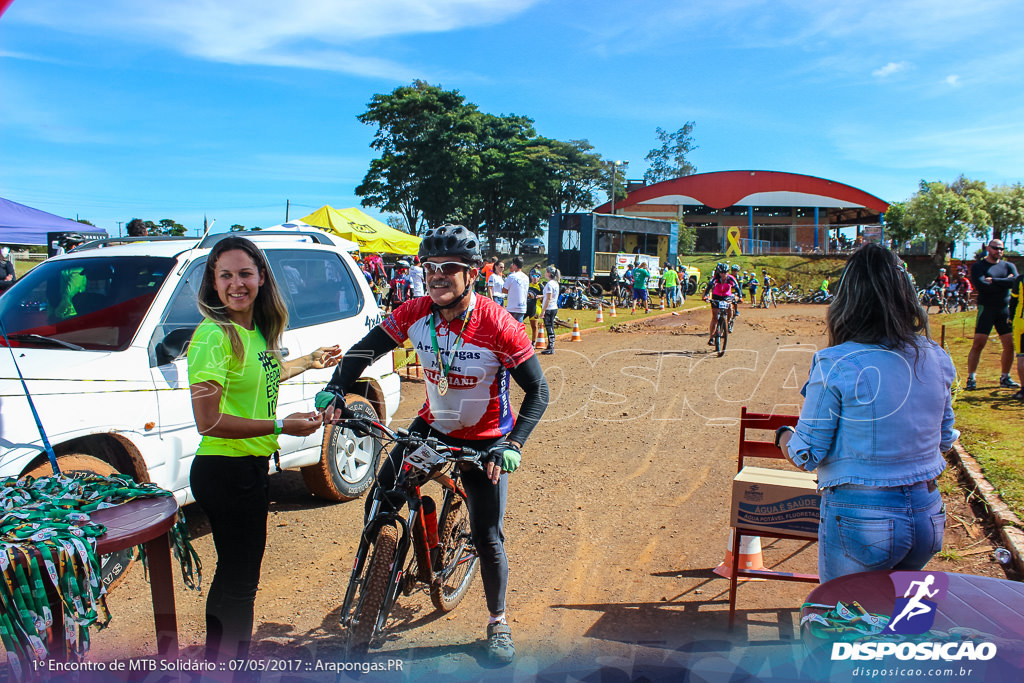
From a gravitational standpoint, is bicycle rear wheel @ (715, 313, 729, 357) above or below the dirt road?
above

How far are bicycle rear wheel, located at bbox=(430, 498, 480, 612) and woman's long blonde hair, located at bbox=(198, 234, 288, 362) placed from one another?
1.30m

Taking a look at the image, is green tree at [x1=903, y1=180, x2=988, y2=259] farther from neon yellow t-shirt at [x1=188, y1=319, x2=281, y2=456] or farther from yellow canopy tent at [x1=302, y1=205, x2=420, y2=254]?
neon yellow t-shirt at [x1=188, y1=319, x2=281, y2=456]

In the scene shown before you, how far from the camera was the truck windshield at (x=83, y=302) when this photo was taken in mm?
4230

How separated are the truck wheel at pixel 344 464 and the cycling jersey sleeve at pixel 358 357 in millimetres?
1762

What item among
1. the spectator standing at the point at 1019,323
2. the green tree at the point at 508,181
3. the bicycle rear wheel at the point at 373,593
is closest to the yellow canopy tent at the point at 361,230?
the spectator standing at the point at 1019,323

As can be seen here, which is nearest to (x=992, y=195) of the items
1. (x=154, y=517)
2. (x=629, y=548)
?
(x=629, y=548)

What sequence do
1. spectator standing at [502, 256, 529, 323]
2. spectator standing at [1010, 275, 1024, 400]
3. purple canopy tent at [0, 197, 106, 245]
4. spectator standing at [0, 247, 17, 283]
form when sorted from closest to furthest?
1. purple canopy tent at [0, 197, 106, 245]
2. spectator standing at [1010, 275, 1024, 400]
3. spectator standing at [0, 247, 17, 283]
4. spectator standing at [502, 256, 529, 323]

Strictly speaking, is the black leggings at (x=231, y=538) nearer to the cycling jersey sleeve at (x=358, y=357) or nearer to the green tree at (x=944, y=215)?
the cycling jersey sleeve at (x=358, y=357)

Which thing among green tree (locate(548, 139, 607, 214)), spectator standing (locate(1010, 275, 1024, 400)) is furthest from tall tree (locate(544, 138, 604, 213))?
spectator standing (locate(1010, 275, 1024, 400))

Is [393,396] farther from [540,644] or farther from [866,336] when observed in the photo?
[866,336]

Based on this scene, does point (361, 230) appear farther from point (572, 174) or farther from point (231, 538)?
point (572, 174)

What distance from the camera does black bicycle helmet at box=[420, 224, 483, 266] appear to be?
317 centimetres

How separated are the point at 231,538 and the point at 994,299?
31.9 feet

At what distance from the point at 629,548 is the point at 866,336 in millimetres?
2835
